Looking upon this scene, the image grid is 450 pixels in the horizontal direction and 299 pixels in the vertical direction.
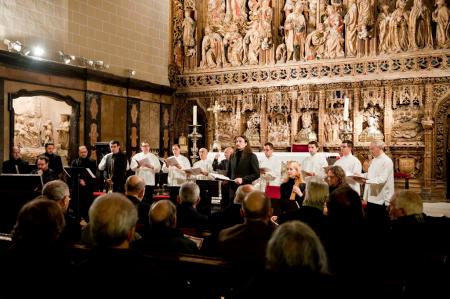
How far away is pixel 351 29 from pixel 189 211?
10.9m

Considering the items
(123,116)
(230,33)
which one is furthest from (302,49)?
(123,116)

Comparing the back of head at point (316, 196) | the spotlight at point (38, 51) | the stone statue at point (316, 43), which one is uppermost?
the stone statue at point (316, 43)

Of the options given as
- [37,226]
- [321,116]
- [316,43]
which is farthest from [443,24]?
[37,226]

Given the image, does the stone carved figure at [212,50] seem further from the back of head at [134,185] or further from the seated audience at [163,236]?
the seated audience at [163,236]

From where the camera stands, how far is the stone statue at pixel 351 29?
13914 millimetres

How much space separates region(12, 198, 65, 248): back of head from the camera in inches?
101

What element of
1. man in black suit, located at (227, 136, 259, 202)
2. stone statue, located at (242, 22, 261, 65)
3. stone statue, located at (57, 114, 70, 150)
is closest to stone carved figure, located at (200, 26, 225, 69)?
stone statue, located at (242, 22, 261, 65)

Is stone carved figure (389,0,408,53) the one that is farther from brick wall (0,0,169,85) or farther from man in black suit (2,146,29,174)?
man in black suit (2,146,29,174)

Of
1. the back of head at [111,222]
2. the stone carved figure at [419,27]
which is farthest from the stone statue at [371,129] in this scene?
the back of head at [111,222]

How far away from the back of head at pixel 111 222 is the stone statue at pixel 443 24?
1258cm

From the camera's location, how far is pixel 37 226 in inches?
101

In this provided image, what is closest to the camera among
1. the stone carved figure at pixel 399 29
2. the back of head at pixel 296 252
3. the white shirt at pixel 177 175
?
the back of head at pixel 296 252

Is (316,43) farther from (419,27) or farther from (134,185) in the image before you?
(134,185)

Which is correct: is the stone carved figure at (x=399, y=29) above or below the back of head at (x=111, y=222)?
above
